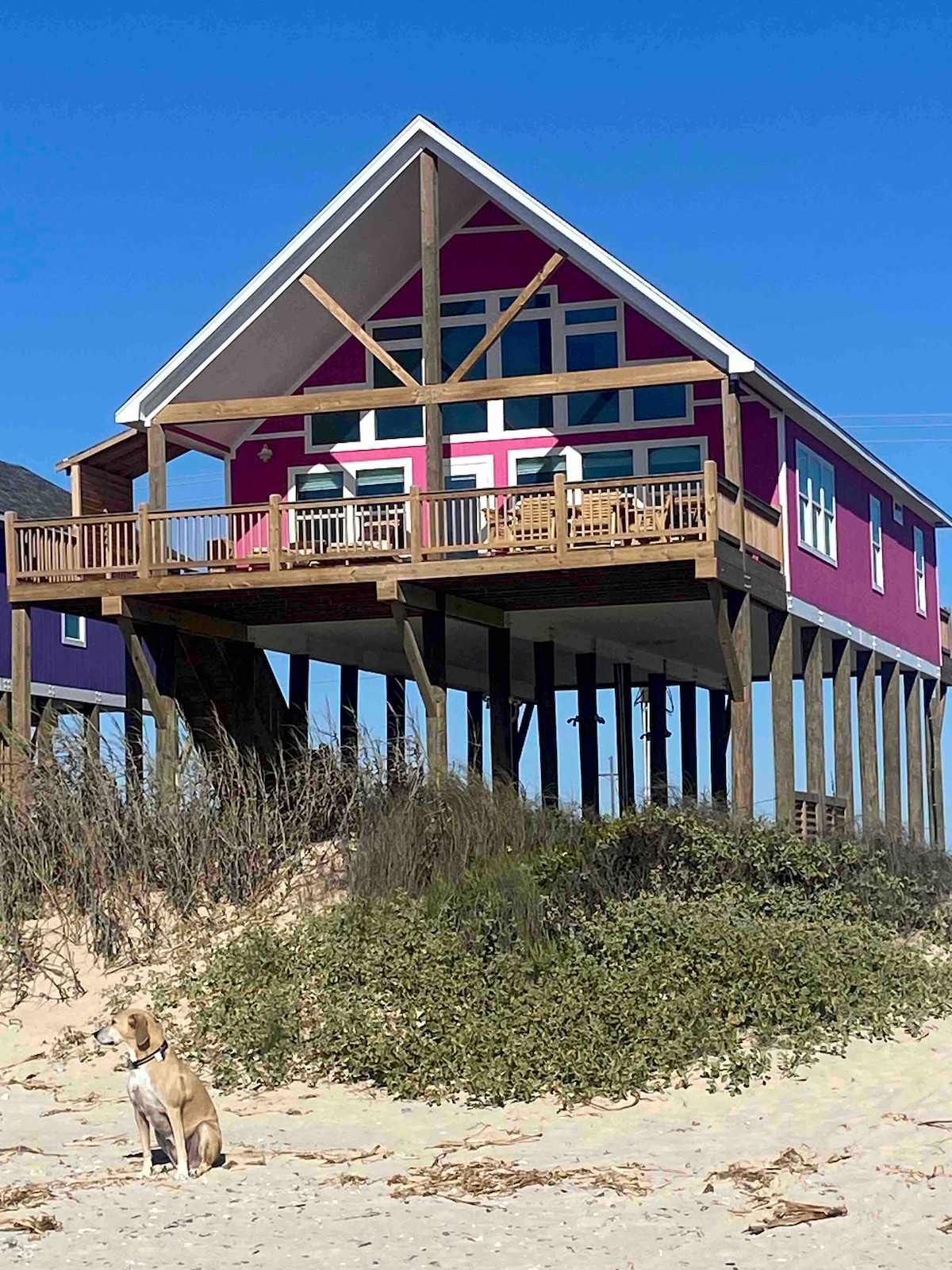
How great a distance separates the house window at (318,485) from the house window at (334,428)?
0.47 m

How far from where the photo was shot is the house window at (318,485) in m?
26.9

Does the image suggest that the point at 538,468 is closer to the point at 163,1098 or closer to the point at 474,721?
the point at 474,721

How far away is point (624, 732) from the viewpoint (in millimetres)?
33719

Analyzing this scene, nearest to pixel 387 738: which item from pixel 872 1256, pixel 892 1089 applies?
pixel 892 1089

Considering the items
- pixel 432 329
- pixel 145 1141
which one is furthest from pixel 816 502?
pixel 145 1141

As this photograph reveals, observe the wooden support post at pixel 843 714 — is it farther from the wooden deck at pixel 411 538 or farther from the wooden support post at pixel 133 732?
the wooden support post at pixel 133 732

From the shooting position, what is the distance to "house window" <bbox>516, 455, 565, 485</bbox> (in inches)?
1008

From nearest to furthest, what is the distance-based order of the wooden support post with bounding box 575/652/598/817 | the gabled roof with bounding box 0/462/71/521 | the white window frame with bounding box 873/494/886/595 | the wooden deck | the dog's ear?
the dog's ear < the wooden deck < the white window frame with bounding box 873/494/886/595 < the wooden support post with bounding box 575/652/598/817 < the gabled roof with bounding box 0/462/71/521

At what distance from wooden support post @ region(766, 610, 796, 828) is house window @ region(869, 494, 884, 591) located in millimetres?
6021

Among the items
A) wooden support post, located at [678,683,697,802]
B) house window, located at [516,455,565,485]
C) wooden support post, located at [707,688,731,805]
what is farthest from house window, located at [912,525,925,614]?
house window, located at [516,455,565,485]

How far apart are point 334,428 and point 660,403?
16.4 ft

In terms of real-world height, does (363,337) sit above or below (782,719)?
above

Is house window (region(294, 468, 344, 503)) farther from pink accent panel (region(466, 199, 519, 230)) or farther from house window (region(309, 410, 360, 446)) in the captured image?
pink accent panel (region(466, 199, 519, 230))

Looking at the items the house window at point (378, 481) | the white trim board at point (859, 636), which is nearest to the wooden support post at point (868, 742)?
the white trim board at point (859, 636)
